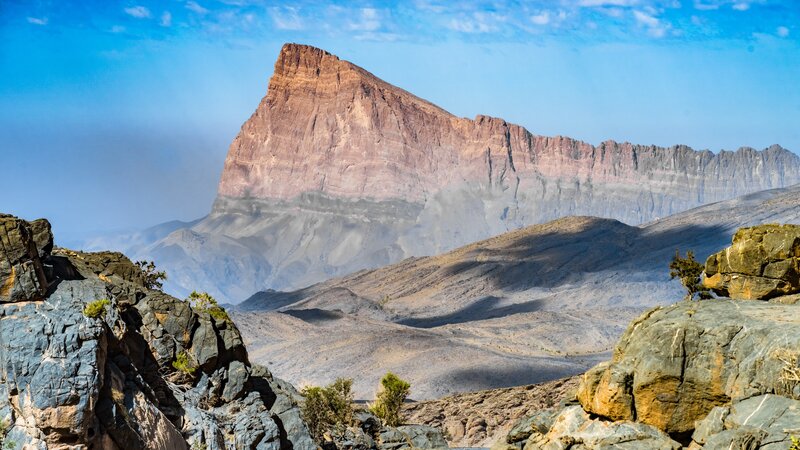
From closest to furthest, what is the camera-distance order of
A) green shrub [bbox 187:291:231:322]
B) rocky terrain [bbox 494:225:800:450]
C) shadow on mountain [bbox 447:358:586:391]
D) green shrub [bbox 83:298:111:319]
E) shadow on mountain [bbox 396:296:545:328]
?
rocky terrain [bbox 494:225:800:450], green shrub [bbox 83:298:111:319], green shrub [bbox 187:291:231:322], shadow on mountain [bbox 447:358:586:391], shadow on mountain [bbox 396:296:545:328]

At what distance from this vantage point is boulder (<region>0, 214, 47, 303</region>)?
89.7 feet

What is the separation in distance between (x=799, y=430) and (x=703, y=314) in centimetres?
520

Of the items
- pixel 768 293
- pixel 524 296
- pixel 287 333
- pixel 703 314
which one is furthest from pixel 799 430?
pixel 524 296

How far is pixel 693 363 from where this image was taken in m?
24.5

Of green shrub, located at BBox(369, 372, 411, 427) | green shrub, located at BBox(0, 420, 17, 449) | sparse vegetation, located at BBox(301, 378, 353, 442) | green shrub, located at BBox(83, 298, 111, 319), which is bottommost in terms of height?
green shrub, located at BBox(369, 372, 411, 427)

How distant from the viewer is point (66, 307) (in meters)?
27.9

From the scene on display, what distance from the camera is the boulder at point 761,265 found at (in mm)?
27422

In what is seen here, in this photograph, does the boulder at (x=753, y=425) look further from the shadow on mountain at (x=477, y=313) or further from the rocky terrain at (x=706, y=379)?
the shadow on mountain at (x=477, y=313)

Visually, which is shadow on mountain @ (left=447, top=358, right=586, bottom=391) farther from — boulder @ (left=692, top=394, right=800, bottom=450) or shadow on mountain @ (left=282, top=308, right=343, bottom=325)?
boulder @ (left=692, top=394, right=800, bottom=450)

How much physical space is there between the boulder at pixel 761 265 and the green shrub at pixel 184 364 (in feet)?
57.8

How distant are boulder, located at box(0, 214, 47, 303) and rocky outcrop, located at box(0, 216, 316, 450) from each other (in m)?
0.03

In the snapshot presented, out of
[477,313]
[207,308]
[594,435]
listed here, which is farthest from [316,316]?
[594,435]

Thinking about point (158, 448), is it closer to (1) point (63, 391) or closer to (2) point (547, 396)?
(1) point (63, 391)

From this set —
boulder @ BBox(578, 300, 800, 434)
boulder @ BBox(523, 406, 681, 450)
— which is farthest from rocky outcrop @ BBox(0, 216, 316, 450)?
boulder @ BBox(578, 300, 800, 434)
